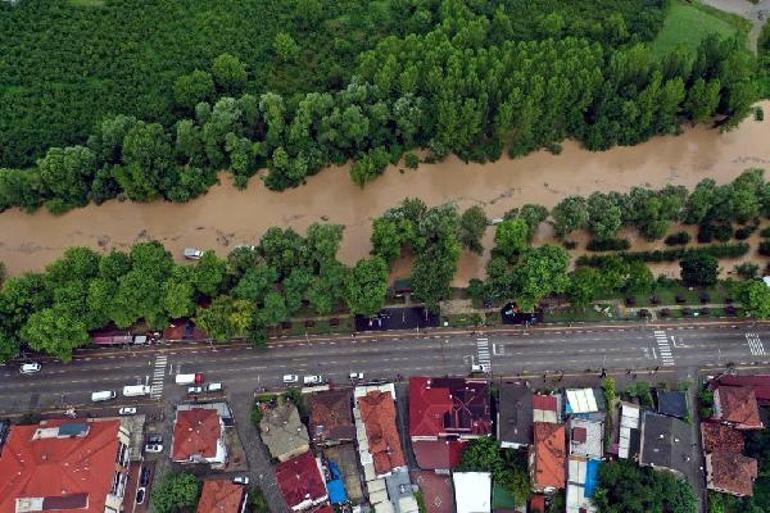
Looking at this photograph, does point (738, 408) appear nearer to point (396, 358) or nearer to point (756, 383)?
point (756, 383)

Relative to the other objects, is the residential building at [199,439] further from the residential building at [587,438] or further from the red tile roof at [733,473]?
the red tile roof at [733,473]

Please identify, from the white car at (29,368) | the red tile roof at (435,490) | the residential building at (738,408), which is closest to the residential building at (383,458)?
the red tile roof at (435,490)

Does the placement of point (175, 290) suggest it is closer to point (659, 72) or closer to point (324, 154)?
point (324, 154)

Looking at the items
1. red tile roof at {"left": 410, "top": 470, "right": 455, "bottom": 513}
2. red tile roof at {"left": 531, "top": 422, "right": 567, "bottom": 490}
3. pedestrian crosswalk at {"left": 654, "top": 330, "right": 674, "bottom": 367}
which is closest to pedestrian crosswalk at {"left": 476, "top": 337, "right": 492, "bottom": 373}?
red tile roof at {"left": 531, "top": 422, "right": 567, "bottom": 490}

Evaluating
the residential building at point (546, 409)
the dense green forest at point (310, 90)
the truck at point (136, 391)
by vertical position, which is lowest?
the residential building at point (546, 409)

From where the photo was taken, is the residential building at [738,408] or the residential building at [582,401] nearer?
the residential building at [738,408]

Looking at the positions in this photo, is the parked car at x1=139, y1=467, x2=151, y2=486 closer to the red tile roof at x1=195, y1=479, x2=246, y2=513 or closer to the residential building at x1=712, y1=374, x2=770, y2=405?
the red tile roof at x1=195, y1=479, x2=246, y2=513

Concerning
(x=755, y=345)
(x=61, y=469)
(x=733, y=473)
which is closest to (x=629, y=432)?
(x=733, y=473)
